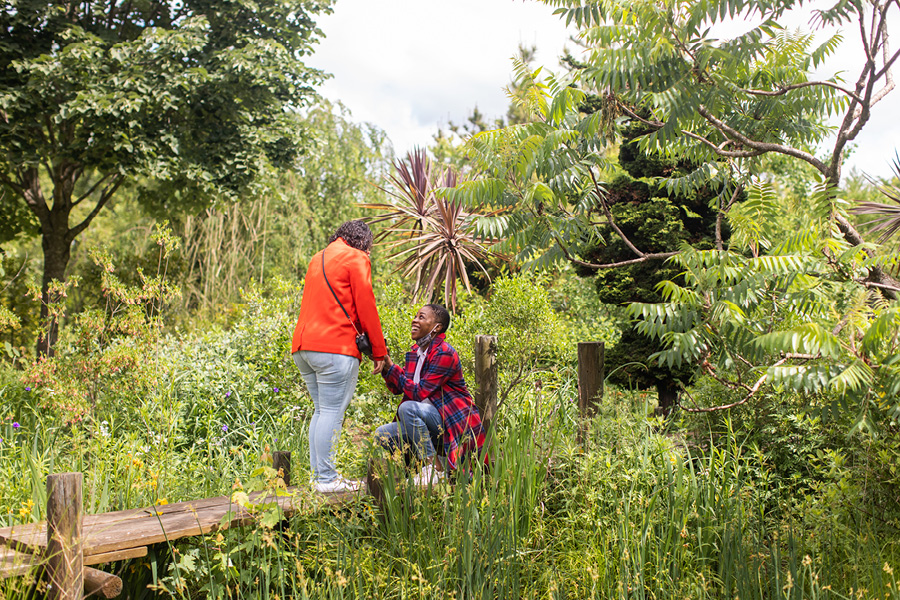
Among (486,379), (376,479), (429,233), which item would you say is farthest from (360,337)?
(429,233)

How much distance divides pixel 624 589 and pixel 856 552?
1.27m

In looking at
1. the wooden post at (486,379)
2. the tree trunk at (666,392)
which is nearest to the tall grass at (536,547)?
the wooden post at (486,379)

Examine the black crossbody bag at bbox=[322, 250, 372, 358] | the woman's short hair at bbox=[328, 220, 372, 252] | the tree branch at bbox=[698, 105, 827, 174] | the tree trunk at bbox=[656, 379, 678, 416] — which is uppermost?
the tree branch at bbox=[698, 105, 827, 174]

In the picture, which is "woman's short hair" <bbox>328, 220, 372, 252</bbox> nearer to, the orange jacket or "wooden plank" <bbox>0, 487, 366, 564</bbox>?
the orange jacket

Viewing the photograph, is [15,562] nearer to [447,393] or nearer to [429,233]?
[447,393]

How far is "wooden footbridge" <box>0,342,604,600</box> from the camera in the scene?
2949 millimetres

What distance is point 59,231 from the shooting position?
34.3ft

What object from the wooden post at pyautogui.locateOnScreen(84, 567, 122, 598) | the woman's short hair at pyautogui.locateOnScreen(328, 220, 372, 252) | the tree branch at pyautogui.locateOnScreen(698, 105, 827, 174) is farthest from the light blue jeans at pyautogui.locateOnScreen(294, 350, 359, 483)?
the tree branch at pyautogui.locateOnScreen(698, 105, 827, 174)

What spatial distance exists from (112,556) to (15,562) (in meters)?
0.40

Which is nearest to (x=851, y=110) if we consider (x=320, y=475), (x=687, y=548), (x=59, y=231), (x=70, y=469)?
(x=687, y=548)

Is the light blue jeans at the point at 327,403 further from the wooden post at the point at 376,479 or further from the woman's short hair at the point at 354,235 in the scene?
the woman's short hair at the point at 354,235

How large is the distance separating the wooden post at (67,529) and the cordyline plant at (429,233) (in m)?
5.49

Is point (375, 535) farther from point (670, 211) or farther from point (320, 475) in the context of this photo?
point (670, 211)

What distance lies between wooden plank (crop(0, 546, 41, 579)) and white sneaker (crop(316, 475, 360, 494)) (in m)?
1.48
